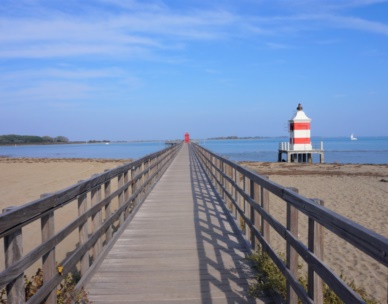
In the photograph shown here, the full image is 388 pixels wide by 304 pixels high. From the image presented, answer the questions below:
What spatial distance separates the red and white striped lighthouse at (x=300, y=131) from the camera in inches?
1503

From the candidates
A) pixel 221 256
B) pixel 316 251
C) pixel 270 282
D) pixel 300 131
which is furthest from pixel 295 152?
pixel 316 251

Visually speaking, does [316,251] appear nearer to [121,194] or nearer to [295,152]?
[121,194]

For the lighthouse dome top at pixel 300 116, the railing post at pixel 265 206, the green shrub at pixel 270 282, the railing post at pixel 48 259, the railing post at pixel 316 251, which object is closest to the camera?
the railing post at pixel 316 251

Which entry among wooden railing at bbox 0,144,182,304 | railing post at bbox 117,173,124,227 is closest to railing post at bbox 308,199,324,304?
wooden railing at bbox 0,144,182,304

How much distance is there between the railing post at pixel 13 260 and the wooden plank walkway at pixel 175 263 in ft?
4.31

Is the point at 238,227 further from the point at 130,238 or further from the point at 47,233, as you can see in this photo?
the point at 47,233

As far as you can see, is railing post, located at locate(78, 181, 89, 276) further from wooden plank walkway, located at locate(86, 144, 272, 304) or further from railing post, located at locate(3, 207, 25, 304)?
railing post, located at locate(3, 207, 25, 304)

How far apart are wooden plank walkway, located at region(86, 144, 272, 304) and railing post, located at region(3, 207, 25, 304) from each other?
4.31ft

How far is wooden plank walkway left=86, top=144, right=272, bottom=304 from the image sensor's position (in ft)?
Result: 12.8

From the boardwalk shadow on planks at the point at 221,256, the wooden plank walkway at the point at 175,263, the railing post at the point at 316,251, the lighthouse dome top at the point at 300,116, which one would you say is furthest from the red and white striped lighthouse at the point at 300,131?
the railing post at the point at 316,251

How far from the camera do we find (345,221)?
2281mm

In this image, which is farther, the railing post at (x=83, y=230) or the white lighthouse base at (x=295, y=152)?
the white lighthouse base at (x=295, y=152)

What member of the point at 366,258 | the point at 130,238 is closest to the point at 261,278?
the point at 130,238

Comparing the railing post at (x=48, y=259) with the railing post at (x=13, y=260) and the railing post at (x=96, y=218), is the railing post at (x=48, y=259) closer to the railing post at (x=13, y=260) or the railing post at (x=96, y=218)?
the railing post at (x=13, y=260)
